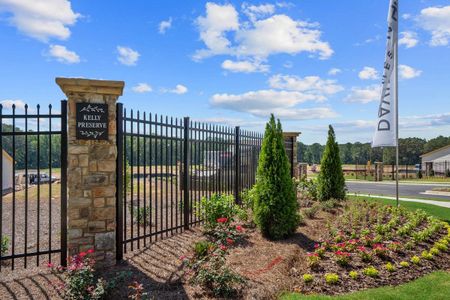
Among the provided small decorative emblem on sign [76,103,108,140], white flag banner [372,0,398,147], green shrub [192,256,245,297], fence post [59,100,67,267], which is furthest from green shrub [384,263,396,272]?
white flag banner [372,0,398,147]

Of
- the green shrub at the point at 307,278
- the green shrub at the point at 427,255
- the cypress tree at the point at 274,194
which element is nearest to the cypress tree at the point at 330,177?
the cypress tree at the point at 274,194

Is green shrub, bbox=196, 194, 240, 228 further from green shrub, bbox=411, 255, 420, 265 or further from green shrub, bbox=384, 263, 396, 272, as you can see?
green shrub, bbox=411, 255, 420, 265

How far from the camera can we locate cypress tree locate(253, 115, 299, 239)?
6.81 m

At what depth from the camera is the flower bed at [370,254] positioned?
511cm

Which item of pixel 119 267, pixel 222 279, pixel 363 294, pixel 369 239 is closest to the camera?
pixel 222 279

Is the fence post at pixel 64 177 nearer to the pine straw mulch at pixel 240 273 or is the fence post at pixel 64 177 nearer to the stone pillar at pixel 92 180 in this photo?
the stone pillar at pixel 92 180

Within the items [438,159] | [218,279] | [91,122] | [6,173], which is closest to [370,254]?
[218,279]

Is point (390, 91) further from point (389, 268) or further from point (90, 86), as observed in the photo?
point (90, 86)

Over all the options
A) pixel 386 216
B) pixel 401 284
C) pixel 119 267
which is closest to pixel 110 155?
pixel 119 267

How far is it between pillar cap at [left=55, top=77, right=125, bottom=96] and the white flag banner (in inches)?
365

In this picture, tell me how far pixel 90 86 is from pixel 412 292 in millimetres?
5703

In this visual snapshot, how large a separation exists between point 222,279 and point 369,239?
3.86 metres

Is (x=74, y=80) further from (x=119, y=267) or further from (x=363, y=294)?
(x=363, y=294)

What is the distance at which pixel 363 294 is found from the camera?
4.71 meters
